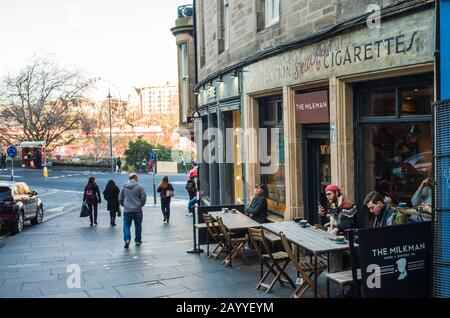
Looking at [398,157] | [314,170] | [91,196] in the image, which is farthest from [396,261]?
[91,196]

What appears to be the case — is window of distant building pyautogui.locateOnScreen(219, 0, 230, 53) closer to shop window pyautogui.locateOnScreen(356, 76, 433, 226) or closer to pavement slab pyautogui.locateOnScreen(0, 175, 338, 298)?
pavement slab pyautogui.locateOnScreen(0, 175, 338, 298)

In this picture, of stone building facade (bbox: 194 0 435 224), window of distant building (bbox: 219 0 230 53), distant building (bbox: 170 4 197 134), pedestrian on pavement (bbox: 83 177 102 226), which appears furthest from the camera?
distant building (bbox: 170 4 197 134)

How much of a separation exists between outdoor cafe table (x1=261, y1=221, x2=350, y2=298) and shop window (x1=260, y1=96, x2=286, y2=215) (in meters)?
3.09

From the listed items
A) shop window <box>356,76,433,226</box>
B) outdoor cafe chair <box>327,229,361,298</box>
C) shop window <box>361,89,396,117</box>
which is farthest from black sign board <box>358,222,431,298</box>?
shop window <box>361,89,396,117</box>

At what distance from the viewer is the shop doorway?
33.7 feet

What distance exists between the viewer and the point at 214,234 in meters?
10.4

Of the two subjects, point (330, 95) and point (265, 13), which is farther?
point (265, 13)

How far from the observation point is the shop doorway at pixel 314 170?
33.7 feet

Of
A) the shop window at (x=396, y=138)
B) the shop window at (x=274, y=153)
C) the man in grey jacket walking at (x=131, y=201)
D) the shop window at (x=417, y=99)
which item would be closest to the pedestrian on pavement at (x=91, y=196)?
the man in grey jacket walking at (x=131, y=201)

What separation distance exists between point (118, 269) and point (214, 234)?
1.92 metres

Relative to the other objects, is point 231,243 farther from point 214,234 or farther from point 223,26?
point 223,26

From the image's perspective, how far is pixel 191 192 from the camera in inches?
782
